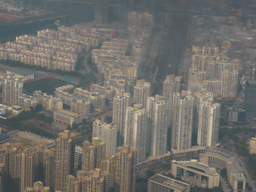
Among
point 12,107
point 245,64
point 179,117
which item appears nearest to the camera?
→ point 179,117

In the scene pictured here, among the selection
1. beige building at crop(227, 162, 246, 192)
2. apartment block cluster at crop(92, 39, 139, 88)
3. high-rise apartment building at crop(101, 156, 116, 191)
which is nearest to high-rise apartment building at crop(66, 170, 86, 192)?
high-rise apartment building at crop(101, 156, 116, 191)

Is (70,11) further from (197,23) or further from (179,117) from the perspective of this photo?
(179,117)

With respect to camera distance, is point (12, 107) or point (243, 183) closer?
point (243, 183)

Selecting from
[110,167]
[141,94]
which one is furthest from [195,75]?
[110,167]

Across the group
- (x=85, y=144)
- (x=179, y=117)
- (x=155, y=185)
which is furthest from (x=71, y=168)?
(x=179, y=117)

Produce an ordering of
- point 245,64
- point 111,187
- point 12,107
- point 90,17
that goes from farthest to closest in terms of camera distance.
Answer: point 90,17 → point 245,64 → point 12,107 → point 111,187

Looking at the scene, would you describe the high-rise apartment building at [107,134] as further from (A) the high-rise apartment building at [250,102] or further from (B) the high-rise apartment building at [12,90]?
(A) the high-rise apartment building at [250,102]
